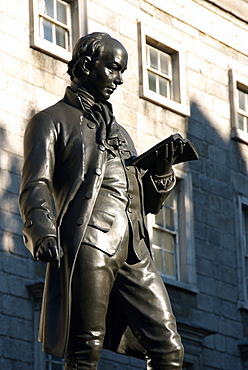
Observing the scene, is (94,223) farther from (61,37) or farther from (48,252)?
(61,37)

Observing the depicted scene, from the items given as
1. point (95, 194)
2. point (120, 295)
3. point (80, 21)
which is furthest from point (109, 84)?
point (80, 21)

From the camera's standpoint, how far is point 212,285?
23.6 m

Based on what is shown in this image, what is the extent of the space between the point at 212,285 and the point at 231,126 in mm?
3168

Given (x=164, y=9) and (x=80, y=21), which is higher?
(x=164, y=9)

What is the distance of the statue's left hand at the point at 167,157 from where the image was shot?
847cm

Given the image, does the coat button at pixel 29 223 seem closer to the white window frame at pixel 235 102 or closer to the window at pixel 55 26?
the window at pixel 55 26

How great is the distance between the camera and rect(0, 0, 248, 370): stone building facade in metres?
19.5

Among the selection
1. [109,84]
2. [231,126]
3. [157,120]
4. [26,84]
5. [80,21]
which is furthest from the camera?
[231,126]

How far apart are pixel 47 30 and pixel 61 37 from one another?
34 centimetres

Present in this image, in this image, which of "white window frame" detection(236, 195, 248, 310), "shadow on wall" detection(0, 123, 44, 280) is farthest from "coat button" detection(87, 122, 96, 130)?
"white window frame" detection(236, 195, 248, 310)

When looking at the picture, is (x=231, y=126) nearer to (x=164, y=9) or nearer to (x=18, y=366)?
(x=164, y=9)

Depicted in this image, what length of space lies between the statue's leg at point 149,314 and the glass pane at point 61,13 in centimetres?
1357

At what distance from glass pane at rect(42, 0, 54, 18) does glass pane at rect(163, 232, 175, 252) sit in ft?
13.6

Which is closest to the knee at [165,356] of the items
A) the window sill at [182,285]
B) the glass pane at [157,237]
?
the window sill at [182,285]
